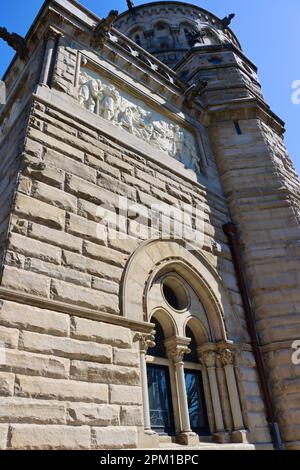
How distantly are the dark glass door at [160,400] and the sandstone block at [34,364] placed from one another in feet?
5.57

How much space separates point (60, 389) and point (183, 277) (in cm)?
296

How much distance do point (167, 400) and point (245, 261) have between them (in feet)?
10.3

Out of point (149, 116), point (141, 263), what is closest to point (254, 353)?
point (141, 263)

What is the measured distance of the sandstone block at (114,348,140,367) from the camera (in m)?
4.18

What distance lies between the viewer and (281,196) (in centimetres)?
786

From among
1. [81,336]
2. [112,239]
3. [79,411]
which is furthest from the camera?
[112,239]

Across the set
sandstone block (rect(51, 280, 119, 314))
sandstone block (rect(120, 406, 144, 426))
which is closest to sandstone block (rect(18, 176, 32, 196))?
sandstone block (rect(51, 280, 119, 314))

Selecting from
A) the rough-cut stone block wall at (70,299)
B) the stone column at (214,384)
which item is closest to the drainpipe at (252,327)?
the rough-cut stone block wall at (70,299)

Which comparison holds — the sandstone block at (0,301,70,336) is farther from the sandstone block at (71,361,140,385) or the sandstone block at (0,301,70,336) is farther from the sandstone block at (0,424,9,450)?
the sandstone block at (0,424,9,450)

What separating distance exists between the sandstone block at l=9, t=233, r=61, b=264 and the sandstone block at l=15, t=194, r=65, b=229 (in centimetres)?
30

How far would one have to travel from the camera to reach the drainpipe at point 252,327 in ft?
18.2

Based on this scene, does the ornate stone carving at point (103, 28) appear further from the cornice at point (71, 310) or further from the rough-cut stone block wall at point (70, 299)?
the cornice at point (71, 310)

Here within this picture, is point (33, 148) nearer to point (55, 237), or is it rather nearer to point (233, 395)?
point (55, 237)

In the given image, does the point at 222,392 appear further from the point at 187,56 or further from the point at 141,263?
the point at 187,56
